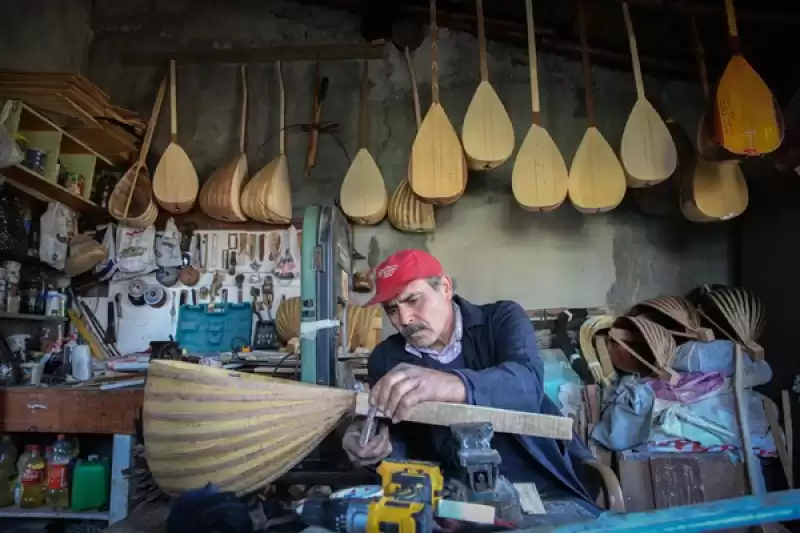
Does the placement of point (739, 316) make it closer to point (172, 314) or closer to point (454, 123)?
point (454, 123)

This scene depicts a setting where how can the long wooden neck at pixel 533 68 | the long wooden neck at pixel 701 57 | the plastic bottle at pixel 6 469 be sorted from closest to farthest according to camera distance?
1. the plastic bottle at pixel 6 469
2. the long wooden neck at pixel 701 57
3. the long wooden neck at pixel 533 68

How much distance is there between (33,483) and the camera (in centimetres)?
295

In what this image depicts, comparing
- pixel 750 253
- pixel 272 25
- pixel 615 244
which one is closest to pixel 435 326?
pixel 615 244

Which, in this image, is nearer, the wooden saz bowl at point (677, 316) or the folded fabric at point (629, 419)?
the folded fabric at point (629, 419)

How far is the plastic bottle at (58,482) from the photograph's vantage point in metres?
2.97

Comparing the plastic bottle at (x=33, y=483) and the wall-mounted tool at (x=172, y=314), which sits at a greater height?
the wall-mounted tool at (x=172, y=314)

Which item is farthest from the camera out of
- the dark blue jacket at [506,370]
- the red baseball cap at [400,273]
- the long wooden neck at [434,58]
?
the long wooden neck at [434,58]

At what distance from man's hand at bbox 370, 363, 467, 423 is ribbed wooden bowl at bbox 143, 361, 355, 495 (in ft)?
0.36

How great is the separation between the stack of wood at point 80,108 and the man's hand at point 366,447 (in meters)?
2.75

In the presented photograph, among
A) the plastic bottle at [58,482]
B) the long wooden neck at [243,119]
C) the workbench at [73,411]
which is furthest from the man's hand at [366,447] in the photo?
the long wooden neck at [243,119]

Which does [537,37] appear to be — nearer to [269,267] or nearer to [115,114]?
[269,267]

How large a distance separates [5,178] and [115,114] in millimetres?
838

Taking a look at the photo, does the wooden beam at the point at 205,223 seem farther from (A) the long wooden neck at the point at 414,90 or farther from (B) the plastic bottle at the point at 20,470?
(B) the plastic bottle at the point at 20,470

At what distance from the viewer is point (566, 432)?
1183 mm
